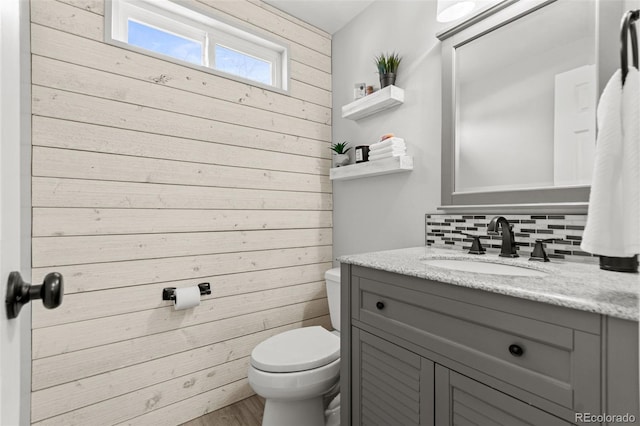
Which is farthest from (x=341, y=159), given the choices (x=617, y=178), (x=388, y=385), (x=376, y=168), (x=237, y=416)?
(x=237, y=416)

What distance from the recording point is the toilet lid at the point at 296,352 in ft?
4.45

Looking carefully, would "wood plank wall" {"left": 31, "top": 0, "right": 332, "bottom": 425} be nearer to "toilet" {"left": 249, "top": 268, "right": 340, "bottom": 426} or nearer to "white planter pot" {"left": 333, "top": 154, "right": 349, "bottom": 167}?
"white planter pot" {"left": 333, "top": 154, "right": 349, "bottom": 167}

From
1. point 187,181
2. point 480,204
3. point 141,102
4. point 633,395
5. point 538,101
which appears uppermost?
point 141,102

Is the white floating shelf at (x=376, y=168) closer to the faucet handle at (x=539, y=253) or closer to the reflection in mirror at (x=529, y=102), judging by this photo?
the reflection in mirror at (x=529, y=102)

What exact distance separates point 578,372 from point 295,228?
166cm

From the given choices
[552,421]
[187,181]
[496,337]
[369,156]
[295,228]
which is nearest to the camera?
[552,421]

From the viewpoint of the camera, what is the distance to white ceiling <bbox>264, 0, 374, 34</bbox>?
200 cm

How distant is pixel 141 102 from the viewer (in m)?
1.55

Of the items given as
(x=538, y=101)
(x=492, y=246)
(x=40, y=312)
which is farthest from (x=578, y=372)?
(x=40, y=312)

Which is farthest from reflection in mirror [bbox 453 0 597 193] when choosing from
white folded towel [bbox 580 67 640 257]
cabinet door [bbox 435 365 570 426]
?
cabinet door [bbox 435 365 570 426]

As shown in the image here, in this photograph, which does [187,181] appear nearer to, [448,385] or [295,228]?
[295,228]

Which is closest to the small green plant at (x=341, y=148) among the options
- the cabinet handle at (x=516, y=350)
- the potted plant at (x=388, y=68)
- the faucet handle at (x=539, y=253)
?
the potted plant at (x=388, y=68)

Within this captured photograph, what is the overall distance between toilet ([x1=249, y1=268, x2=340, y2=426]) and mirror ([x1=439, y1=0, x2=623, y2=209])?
98cm

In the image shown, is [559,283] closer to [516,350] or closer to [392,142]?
[516,350]
